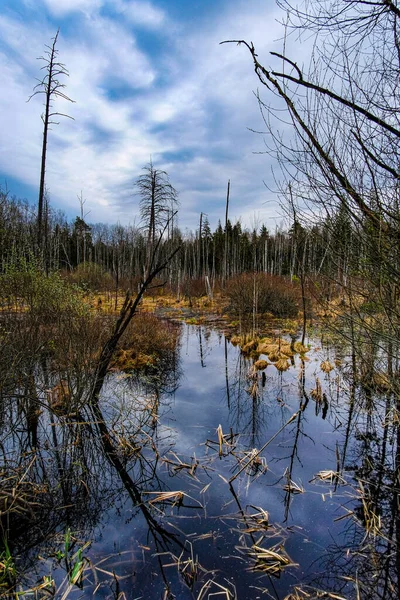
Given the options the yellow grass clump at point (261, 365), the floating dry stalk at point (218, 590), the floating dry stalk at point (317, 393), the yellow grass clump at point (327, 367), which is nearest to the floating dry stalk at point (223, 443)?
the floating dry stalk at point (218, 590)

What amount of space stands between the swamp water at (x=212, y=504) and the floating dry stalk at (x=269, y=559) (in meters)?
0.01

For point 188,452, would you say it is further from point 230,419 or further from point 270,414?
point 270,414

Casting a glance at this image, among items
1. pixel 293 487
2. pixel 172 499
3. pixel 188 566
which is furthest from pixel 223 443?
pixel 188 566

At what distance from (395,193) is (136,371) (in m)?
7.96

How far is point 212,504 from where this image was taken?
162 inches

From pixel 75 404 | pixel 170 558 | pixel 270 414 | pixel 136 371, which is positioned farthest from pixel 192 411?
pixel 170 558

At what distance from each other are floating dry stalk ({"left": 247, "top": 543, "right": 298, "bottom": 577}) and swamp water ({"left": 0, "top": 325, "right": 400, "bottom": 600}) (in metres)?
0.01

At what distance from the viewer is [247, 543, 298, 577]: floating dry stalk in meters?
3.08

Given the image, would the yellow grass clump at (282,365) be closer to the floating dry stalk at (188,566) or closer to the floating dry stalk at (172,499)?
the floating dry stalk at (172,499)

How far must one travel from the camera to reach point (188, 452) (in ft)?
17.5

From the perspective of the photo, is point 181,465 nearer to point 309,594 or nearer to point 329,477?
point 329,477

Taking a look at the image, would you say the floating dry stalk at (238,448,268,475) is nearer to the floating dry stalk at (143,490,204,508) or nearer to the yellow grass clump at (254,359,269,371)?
the floating dry stalk at (143,490,204,508)

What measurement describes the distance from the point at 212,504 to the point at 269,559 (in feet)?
3.38

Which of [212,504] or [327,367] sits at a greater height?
[327,367]
